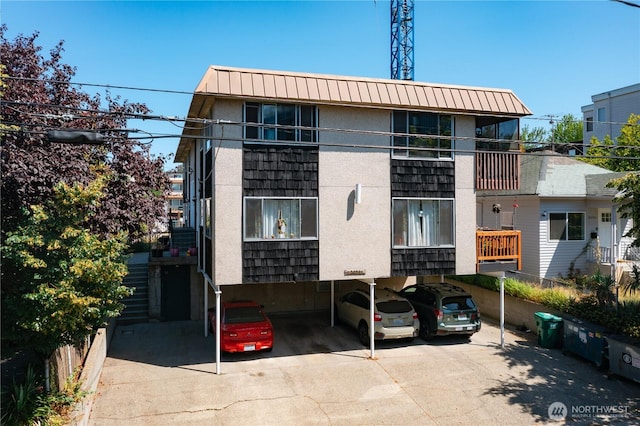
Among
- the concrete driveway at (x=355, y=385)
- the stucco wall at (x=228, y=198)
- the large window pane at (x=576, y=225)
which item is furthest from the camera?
the large window pane at (x=576, y=225)

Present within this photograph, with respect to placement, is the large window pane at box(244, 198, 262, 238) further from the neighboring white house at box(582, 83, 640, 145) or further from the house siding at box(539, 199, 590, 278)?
the neighboring white house at box(582, 83, 640, 145)

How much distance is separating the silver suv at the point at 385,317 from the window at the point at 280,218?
131 inches

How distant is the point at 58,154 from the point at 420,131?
9562 millimetres

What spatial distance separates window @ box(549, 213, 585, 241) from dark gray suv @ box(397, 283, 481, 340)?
765cm

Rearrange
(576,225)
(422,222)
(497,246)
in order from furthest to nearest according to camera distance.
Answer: (576,225) → (497,246) → (422,222)

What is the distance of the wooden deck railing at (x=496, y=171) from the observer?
1390cm

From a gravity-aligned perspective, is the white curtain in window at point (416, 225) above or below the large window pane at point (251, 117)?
below

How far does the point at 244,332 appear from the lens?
12633 mm

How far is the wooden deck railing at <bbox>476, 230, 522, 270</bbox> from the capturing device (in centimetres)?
1399

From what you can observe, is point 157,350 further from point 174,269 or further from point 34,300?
point 34,300

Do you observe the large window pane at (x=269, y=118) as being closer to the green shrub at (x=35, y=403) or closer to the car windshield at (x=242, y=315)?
the car windshield at (x=242, y=315)

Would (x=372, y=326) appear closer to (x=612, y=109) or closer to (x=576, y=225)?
(x=576, y=225)

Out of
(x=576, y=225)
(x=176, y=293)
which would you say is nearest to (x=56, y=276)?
(x=176, y=293)

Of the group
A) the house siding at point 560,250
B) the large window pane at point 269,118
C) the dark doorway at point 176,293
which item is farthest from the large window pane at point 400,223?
the house siding at point 560,250
